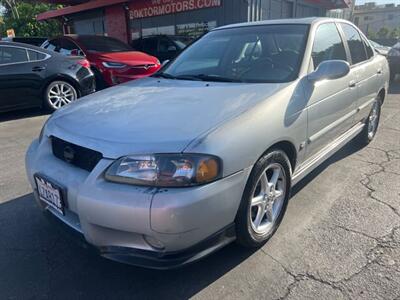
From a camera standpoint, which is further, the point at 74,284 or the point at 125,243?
the point at 74,284

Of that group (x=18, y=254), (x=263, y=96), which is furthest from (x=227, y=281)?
(x=18, y=254)

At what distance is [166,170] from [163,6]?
1477 cm

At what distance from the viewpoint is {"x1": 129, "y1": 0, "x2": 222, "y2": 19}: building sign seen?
13664mm

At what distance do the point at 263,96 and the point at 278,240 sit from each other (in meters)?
1.10

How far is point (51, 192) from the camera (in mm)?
2359

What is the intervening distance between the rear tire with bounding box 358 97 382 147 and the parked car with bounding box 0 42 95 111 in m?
5.32

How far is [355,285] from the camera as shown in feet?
7.44

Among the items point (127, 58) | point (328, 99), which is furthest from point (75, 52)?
point (328, 99)

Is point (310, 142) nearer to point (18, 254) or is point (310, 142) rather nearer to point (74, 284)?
point (74, 284)

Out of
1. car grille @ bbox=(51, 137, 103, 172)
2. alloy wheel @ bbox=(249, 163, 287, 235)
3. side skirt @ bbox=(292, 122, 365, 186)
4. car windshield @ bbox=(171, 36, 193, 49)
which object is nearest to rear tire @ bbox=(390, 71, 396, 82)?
car windshield @ bbox=(171, 36, 193, 49)

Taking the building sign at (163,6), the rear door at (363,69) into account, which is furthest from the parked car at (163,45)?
the rear door at (363,69)

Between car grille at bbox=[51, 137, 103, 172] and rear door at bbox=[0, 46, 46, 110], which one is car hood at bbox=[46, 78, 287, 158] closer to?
car grille at bbox=[51, 137, 103, 172]

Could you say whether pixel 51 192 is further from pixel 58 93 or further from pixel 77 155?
pixel 58 93

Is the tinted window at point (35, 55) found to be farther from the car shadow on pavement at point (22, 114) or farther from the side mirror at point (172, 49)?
the side mirror at point (172, 49)
